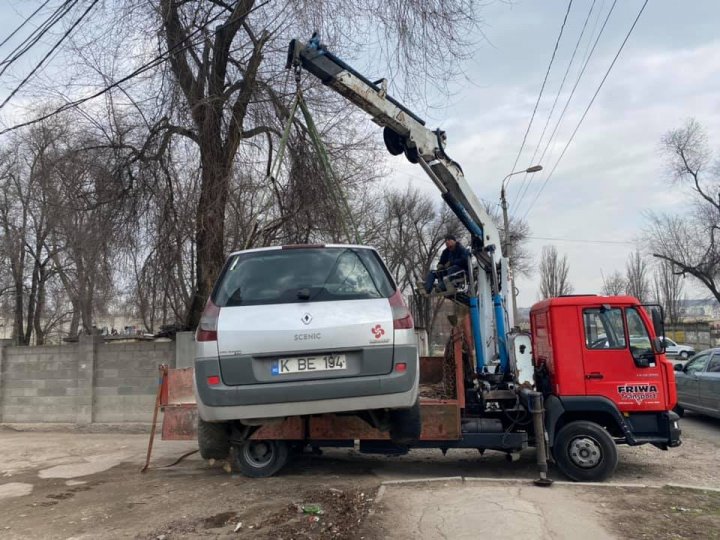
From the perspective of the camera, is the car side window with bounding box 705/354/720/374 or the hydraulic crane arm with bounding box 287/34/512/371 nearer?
the hydraulic crane arm with bounding box 287/34/512/371

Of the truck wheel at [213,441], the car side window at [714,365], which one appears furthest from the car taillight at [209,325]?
the car side window at [714,365]

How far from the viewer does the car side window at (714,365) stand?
35.1 ft

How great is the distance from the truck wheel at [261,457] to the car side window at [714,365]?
880cm

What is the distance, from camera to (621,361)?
678 centimetres

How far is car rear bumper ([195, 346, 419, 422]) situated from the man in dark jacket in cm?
401

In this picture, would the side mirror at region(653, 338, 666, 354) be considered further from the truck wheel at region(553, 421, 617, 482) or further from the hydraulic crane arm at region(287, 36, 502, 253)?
the hydraulic crane arm at region(287, 36, 502, 253)

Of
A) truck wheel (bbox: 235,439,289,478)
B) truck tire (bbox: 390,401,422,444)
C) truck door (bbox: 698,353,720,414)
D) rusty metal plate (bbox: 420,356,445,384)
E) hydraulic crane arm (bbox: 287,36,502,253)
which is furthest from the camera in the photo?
truck door (bbox: 698,353,720,414)

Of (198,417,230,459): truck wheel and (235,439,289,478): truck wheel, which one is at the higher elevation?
(198,417,230,459): truck wheel

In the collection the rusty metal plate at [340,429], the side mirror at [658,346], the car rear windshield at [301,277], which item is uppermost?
the car rear windshield at [301,277]

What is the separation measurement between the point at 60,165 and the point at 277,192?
A: 14.2 feet

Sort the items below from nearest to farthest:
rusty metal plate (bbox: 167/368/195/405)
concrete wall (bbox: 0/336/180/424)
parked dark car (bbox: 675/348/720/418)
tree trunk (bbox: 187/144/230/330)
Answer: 1. rusty metal plate (bbox: 167/368/195/405)
2. tree trunk (bbox: 187/144/230/330)
3. parked dark car (bbox: 675/348/720/418)
4. concrete wall (bbox: 0/336/180/424)

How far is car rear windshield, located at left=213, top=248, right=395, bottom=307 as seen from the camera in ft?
13.5

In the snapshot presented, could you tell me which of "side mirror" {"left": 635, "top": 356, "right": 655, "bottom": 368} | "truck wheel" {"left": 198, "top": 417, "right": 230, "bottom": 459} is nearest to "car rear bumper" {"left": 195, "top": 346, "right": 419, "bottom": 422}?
"truck wheel" {"left": 198, "top": 417, "right": 230, "bottom": 459}

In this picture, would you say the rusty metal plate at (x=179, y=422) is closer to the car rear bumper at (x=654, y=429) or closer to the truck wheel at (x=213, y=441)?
the truck wheel at (x=213, y=441)
